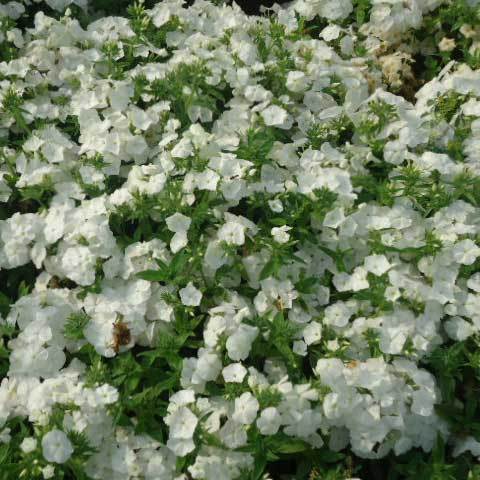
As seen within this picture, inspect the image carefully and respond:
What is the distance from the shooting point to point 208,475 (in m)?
3.37

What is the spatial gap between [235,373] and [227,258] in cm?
74

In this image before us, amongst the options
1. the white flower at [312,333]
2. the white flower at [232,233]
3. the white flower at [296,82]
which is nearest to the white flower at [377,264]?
the white flower at [312,333]

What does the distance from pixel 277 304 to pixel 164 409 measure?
891 mm

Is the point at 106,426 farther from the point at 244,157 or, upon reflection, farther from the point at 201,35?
the point at 201,35

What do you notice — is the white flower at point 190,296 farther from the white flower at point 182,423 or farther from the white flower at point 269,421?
the white flower at point 269,421

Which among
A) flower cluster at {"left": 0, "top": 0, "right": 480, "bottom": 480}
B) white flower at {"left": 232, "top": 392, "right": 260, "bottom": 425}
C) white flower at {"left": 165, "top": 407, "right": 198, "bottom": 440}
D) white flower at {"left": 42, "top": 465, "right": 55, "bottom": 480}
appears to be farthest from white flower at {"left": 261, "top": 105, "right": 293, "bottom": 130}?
white flower at {"left": 42, "top": 465, "right": 55, "bottom": 480}

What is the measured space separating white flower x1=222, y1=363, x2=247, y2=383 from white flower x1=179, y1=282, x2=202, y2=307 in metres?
0.44

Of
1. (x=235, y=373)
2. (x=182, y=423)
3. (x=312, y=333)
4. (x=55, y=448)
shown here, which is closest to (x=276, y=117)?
(x=312, y=333)

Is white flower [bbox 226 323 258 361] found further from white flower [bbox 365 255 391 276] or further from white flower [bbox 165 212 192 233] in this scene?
white flower [bbox 365 255 391 276]

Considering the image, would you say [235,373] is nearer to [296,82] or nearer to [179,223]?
[179,223]

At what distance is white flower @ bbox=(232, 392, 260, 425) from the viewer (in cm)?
341

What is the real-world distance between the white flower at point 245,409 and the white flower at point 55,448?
2.73ft

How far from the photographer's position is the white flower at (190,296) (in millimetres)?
3832

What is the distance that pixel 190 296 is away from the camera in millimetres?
3850
